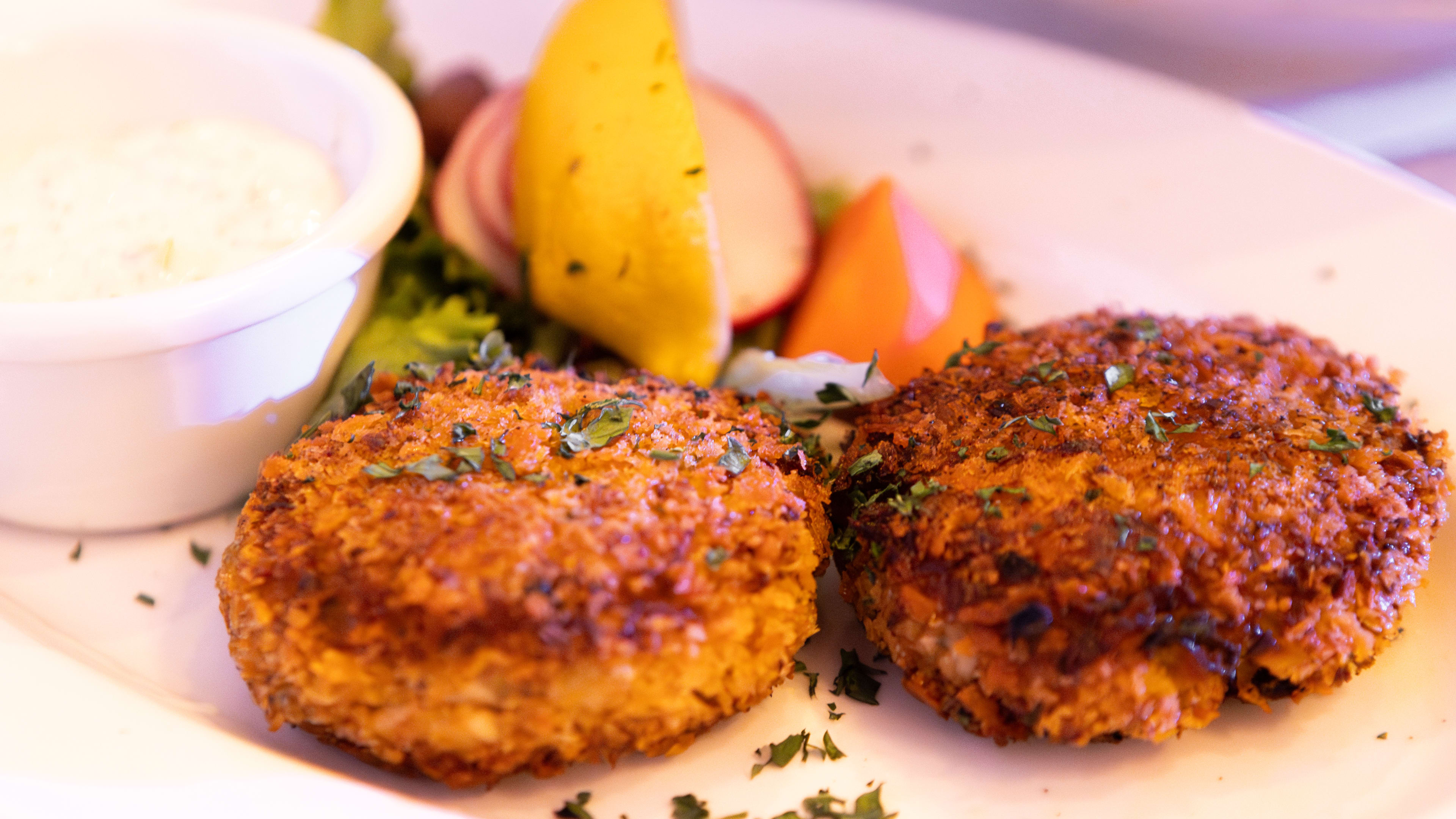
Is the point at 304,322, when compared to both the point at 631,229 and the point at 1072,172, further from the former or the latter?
the point at 1072,172

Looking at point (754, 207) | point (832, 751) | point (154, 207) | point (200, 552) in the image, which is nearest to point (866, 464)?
point (832, 751)

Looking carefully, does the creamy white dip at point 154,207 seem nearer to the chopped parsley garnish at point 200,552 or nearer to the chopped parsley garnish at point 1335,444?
the chopped parsley garnish at point 200,552

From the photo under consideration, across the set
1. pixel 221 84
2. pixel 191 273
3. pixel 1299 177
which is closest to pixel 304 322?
pixel 191 273

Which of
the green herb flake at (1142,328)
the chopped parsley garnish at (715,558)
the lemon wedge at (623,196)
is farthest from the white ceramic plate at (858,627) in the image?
the lemon wedge at (623,196)

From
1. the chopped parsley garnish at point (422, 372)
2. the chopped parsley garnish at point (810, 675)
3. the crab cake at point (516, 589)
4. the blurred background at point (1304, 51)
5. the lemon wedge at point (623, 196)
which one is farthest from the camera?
the blurred background at point (1304, 51)

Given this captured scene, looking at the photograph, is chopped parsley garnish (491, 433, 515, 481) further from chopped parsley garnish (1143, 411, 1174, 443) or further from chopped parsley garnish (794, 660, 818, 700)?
chopped parsley garnish (1143, 411, 1174, 443)

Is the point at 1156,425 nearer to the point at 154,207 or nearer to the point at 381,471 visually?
the point at 381,471

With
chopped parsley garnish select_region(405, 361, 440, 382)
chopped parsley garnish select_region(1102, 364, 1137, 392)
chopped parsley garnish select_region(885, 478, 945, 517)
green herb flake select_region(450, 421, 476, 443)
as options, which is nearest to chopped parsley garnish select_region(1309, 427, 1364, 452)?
chopped parsley garnish select_region(1102, 364, 1137, 392)
